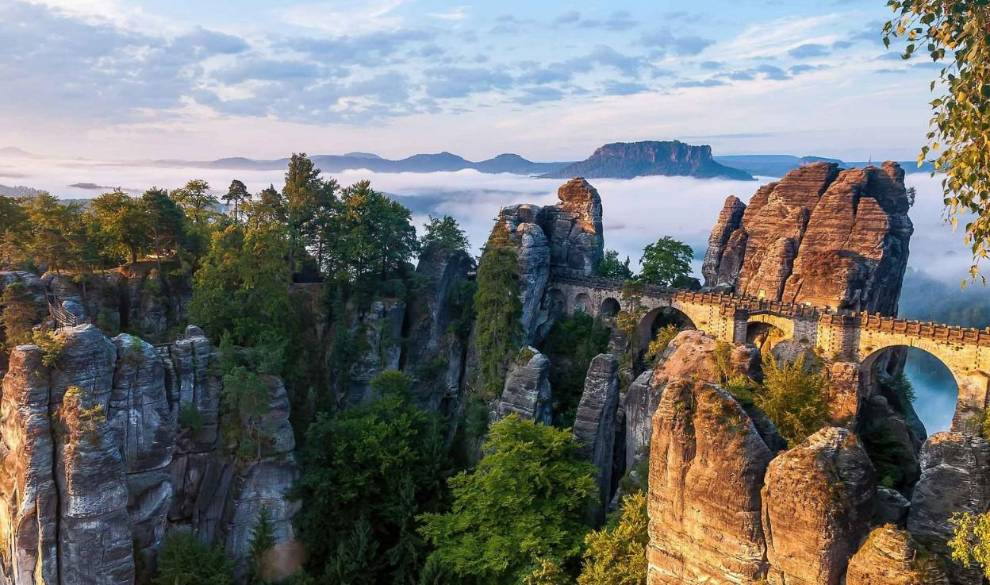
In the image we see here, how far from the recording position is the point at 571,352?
44031 mm

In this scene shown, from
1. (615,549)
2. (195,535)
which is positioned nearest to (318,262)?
(195,535)

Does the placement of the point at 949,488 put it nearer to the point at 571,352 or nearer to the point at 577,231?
the point at 571,352

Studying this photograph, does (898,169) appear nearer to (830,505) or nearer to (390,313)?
(390,313)

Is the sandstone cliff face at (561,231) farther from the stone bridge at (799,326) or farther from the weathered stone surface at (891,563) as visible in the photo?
the weathered stone surface at (891,563)

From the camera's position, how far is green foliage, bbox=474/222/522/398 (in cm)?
3812

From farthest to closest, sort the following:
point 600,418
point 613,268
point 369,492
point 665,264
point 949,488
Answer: point 613,268
point 665,264
point 600,418
point 369,492
point 949,488

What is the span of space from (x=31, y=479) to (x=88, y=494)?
189cm

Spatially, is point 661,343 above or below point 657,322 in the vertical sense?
A: above

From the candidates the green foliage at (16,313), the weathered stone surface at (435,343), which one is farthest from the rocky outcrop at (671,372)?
the green foliage at (16,313)

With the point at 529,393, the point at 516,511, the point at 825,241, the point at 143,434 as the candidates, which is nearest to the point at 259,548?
the point at 143,434

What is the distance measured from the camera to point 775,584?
1359 cm

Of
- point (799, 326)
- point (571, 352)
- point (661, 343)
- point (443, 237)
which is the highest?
point (443, 237)

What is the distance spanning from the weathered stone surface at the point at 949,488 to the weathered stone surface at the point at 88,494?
909 inches

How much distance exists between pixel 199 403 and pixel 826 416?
2496 cm
